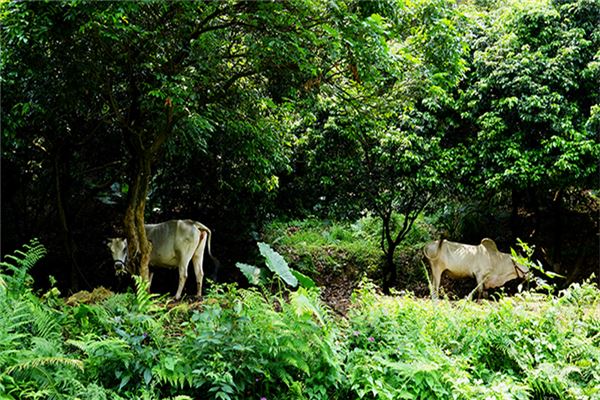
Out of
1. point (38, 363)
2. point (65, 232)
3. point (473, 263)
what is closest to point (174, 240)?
point (65, 232)

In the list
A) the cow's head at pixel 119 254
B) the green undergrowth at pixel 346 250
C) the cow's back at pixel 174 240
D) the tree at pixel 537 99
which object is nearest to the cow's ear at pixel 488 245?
the tree at pixel 537 99

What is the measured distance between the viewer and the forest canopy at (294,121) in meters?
4.69

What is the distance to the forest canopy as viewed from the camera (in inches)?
185

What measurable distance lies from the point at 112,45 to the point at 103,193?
3.73 metres

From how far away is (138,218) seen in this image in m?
5.86

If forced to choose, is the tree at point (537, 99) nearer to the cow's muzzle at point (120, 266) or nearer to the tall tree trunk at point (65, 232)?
the cow's muzzle at point (120, 266)

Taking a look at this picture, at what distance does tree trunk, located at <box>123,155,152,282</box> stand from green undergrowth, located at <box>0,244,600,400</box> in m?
1.40

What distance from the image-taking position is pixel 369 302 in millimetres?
4770

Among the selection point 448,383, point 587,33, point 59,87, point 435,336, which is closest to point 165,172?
point 59,87

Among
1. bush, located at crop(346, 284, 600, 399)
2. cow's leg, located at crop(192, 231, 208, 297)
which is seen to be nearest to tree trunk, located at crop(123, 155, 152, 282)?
cow's leg, located at crop(192, 231, 208, 297)

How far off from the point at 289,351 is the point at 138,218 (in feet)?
10.5

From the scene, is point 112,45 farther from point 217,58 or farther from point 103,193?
point 103,193

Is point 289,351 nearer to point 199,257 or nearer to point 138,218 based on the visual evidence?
point 138,218

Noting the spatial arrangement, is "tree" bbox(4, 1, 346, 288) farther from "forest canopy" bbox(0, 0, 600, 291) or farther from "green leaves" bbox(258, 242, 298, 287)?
"green leaves" bbox(258, 242, 298, 287)
